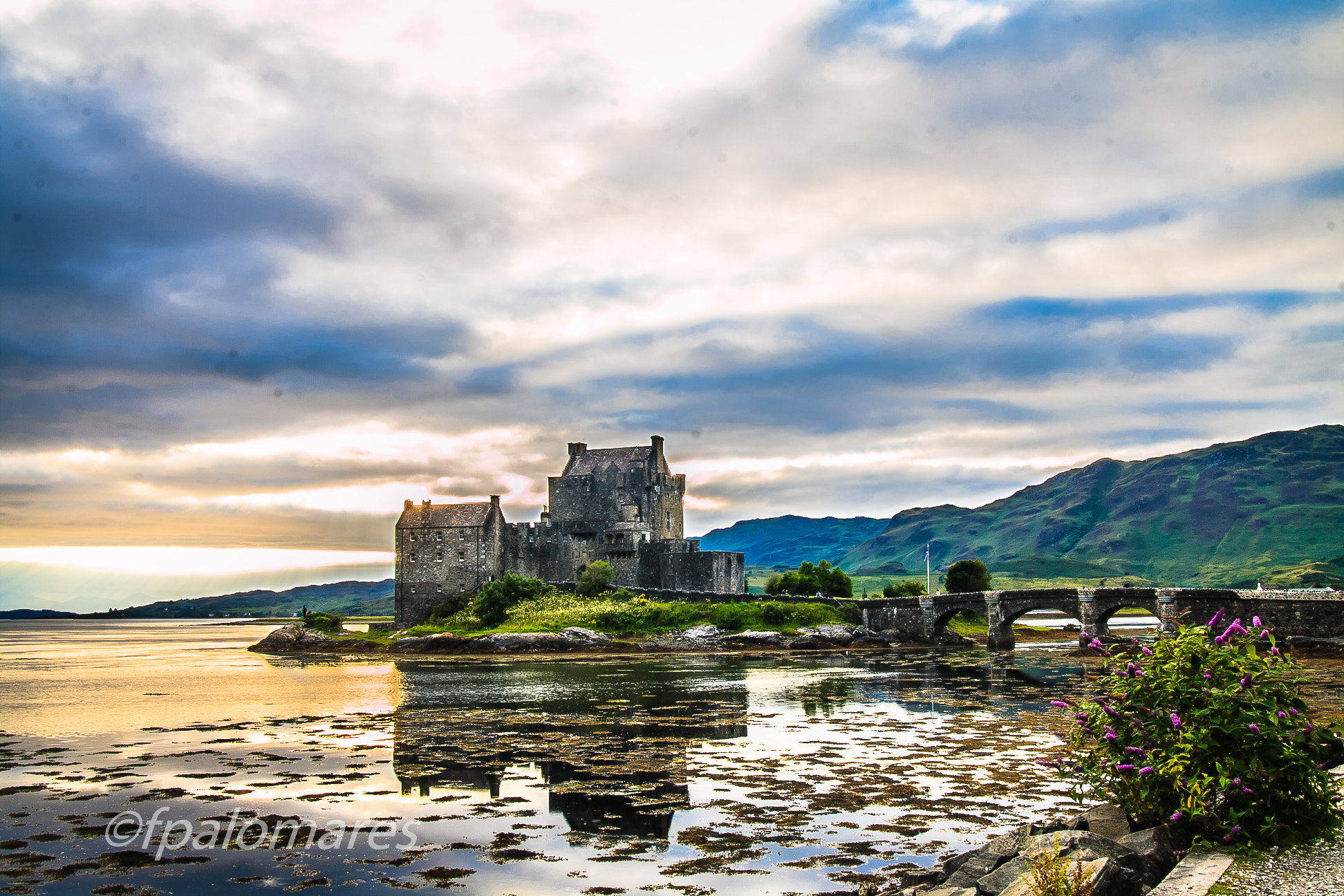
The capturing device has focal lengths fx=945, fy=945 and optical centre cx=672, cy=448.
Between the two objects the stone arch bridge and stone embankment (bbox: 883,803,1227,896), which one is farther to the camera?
the stone arch bridge

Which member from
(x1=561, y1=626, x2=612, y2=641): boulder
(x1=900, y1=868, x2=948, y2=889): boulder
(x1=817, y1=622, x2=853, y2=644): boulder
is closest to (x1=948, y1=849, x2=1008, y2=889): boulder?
(x1=900, y1=868, x2=948, y2=889): boulder

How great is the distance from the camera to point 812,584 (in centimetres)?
8181

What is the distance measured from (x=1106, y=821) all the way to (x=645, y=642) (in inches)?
2161

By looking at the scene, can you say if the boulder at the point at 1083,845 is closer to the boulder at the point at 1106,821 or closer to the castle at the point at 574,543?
the boulder at the point at 1106,821

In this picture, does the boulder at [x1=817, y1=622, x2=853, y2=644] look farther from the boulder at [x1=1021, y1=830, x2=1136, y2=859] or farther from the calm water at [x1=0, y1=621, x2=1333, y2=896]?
the boulder at [x1=1021, y1=830, x2=1136, y2=859]

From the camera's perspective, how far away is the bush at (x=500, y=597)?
7175 centimetres

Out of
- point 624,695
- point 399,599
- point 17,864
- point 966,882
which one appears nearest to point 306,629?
point 399,599

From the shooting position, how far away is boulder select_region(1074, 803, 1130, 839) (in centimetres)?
1093

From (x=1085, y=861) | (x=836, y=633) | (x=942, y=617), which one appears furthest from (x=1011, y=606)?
(x=1085, y=861)

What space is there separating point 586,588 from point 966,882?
6568 centimetres

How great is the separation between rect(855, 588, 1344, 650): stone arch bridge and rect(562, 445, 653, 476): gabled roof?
899 inches

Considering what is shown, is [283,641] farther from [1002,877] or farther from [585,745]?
[1002,877]

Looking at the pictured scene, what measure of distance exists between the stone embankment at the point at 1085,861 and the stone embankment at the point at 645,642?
5202 cm

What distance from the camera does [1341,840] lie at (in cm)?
920
